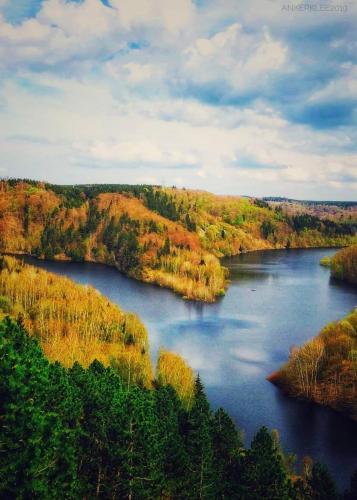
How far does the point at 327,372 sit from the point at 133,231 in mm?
104834

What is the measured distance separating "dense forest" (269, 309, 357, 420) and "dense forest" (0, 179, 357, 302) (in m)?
54.8

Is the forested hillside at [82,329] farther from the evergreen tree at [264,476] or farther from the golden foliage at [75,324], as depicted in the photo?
the evergreen tree at [264,476]

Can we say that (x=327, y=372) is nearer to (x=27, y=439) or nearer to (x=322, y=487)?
(x=322, y=487)

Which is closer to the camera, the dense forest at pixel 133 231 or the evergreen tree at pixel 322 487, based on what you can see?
the evergreen tree at pixel 322 487

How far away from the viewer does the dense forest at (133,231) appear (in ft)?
389

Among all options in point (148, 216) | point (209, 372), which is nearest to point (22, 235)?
point (148, 216)

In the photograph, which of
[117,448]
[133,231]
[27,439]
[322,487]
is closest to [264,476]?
[322,487]

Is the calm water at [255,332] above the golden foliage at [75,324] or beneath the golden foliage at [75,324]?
beneath

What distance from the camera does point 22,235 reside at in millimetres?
155000

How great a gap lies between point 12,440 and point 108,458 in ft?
24.0

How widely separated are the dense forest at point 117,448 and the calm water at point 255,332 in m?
11.2

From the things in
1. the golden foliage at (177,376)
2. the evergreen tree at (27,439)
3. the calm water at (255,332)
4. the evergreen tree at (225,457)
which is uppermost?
the evergreen tree at (27,439)

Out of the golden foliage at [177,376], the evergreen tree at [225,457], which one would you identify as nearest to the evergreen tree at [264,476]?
the evergreen tree at [225,457]

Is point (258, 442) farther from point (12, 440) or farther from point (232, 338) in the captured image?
point (232, 338)
